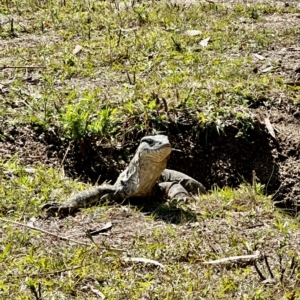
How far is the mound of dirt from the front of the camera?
712 centimetres

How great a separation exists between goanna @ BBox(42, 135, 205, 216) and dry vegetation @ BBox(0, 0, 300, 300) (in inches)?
4.8

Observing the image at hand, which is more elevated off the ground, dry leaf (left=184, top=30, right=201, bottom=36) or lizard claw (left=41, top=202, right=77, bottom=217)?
dry leaf (left=184, top=30, right=201, bottom=36)

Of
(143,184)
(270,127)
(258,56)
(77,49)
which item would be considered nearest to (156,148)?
(143,184)

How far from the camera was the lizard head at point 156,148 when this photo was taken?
6.23 meters

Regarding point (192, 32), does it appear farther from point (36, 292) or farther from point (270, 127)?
point (36, 292)

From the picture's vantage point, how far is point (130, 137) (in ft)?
24.0

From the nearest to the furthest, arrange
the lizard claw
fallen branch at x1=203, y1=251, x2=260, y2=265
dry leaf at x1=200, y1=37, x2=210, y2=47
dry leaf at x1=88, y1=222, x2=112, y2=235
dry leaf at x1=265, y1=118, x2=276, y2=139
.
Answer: fallen branch at x1=203, y1=251, x2=260, y2=265
dry leaf at x1=88, y1=222, x2=112, y2=235
the lizard claw
dry leaf at x1=265, y1=118, x2=276, y2=139
dry leaf at x1=200, y1=37, x2=210, y2=47

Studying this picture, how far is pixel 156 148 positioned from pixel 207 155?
1.25 m

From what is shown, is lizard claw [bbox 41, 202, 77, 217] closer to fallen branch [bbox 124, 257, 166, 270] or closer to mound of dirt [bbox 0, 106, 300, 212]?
fallen branch [bbox 124, 257, 166, 270]

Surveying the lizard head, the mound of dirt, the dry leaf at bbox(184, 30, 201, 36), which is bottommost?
the mound of dirt

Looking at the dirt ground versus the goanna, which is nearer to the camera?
the goanna

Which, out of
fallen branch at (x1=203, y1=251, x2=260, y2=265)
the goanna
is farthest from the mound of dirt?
fallen branch at (x1=203, y1=251, x2=260, y2=265)

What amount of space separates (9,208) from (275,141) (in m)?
2.75

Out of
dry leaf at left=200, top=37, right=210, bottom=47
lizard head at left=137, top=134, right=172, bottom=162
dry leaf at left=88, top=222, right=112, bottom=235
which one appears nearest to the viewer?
dry leaf at left=88, top=222, right=112, bottom=235
